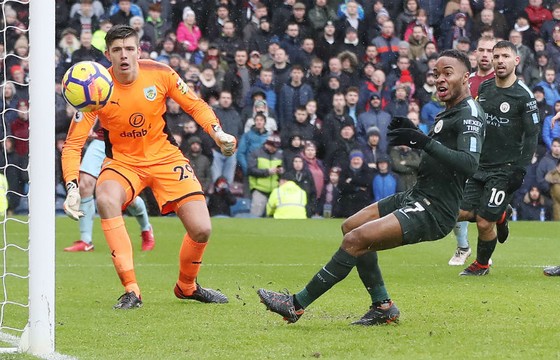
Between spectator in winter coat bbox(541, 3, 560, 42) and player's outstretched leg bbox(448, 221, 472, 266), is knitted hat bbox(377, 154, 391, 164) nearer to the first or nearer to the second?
spectator in winter coat bbox(541, 3, 560, 42)

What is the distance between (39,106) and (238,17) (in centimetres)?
1424

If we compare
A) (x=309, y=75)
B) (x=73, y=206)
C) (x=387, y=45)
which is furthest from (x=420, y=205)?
(x=387, y=45)

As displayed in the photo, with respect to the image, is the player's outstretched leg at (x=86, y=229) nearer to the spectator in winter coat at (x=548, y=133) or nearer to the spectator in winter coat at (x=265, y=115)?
the spectator in winter coat at (x=265, y=115)

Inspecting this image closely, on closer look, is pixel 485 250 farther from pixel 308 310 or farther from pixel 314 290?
pixel 314 290

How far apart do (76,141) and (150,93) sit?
765 millimetres

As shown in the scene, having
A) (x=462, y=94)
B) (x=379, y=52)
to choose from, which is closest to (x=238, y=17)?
(x=379, y=52)

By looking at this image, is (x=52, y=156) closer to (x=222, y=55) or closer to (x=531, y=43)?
(x=222, y=55)

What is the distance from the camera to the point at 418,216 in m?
7.27

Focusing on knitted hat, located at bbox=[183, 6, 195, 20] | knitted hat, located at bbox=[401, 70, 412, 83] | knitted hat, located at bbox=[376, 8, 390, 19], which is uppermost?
knitted hat, located at bbox=[376, 8, 390, 19]

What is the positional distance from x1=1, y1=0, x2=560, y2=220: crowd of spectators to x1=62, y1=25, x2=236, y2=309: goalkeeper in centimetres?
789

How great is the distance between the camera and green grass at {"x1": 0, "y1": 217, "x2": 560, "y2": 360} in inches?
260

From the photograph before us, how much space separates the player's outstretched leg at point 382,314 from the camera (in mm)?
7523

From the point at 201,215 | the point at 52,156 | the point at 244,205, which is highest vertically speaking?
the point at 52,156

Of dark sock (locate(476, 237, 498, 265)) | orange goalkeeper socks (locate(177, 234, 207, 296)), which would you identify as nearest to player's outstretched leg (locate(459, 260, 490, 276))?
dark sock (locate(476, 237, 498, 265))
